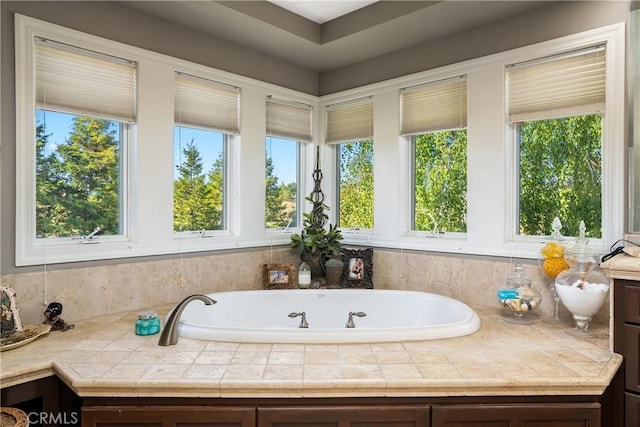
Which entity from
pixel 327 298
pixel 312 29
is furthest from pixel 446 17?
pixel 327 298

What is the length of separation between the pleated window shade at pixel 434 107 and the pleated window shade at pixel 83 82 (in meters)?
1.96

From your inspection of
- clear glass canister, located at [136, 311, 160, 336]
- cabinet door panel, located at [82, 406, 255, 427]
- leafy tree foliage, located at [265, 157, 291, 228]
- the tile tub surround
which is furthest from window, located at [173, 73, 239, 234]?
cabinet door panel, located at [82, 406, 255, 427]

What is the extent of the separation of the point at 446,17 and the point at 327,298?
6.83 ft

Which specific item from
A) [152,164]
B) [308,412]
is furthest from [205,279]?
[308,412]

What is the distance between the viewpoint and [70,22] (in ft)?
7.25

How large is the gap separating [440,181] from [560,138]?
838mm

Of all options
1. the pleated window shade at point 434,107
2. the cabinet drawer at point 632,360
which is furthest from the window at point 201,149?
the cabinet drawer at point 632,360

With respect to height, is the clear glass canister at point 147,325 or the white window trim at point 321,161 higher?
the white window trim at point 321,161

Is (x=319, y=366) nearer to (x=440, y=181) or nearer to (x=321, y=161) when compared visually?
(x=440, y=181)

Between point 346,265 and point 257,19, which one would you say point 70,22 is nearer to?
point 257,19

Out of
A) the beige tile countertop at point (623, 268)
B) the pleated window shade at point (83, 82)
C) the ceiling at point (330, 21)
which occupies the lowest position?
the beige tile countertop at point (623, 268)

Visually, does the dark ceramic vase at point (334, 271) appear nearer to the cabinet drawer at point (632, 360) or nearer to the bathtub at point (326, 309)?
the bathtub at point (326, 309)

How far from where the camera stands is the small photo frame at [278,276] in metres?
3.11

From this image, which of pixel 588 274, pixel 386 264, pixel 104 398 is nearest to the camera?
pixel 104 398
